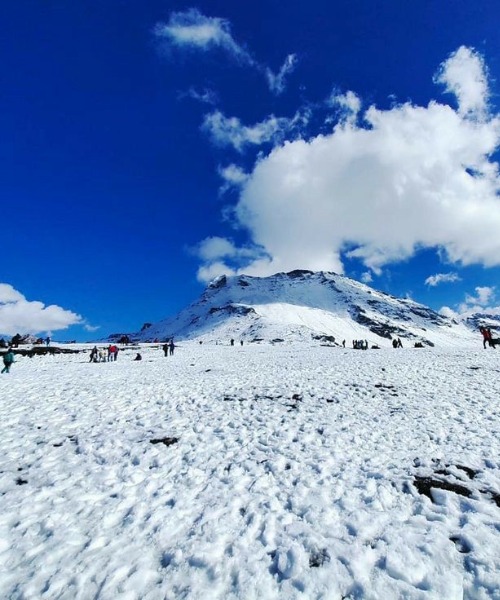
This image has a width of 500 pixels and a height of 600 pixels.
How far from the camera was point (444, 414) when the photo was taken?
1354 centimetres

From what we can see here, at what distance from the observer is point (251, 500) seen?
25.3 ft

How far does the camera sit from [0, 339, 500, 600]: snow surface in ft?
17.9

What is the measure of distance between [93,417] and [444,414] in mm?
13660

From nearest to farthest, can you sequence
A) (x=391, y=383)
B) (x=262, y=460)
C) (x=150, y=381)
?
(x=262, y=460) → (x=391, y=383) → (x=150, y=381)

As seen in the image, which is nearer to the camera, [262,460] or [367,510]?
[367,510]

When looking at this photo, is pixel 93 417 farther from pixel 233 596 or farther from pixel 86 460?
pixel 233 596

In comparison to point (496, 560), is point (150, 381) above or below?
above

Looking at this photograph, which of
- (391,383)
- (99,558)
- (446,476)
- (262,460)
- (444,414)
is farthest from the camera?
(391,383)

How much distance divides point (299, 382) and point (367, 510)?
44.0ft

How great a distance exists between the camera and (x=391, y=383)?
19.5 meters

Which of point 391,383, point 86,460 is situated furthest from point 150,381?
point 391,383

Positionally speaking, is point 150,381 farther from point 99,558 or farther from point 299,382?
point 99,558

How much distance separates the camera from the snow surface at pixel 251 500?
17.9ft

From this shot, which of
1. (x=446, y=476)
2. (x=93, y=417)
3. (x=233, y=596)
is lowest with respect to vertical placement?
(x=233, y=596)
